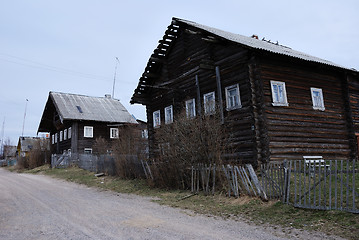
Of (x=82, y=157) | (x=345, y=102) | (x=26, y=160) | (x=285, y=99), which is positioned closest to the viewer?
(x=285, y=99)

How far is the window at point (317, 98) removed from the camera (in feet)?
53.8

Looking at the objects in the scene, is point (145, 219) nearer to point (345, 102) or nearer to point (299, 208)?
point (299, 208)

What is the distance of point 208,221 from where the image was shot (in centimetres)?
796

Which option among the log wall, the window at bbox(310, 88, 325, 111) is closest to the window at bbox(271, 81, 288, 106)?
the log wall

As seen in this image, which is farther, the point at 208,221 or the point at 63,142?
the point at 63,142

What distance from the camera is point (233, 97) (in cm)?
1556

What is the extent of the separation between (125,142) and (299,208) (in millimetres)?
15292

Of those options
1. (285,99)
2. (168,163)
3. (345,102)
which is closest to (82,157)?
(168,163)

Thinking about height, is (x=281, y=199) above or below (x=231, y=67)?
below

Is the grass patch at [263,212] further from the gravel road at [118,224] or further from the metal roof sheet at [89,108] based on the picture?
the metal roof sheet at [89,108]

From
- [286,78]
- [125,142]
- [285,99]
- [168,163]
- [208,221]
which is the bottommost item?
[208,221]

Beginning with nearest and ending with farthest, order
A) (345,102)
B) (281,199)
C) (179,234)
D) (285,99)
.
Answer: (179,234), (281,199), (285,99), (345,102)

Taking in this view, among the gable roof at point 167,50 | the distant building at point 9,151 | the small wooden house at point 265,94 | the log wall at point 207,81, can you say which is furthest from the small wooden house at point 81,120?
the distant building at point 9,151

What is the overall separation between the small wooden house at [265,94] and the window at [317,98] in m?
0.05
